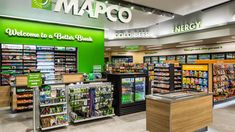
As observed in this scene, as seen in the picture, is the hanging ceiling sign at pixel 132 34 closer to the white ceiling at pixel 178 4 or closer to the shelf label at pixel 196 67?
the shelf label at pixel 196 67

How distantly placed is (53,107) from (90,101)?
1087mm

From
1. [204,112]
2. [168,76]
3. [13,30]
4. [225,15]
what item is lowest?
[204,112]

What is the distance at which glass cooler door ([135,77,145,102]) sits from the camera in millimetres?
6520

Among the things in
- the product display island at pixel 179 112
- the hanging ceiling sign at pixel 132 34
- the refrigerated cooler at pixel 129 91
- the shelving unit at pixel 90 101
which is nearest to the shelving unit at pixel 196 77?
the refrigerated cooler at pixel 129 91

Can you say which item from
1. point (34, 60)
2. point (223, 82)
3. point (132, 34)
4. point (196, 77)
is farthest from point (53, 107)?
point (132, 34)

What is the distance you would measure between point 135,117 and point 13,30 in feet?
21.0

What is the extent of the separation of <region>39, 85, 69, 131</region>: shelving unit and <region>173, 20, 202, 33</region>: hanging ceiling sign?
7.85 m

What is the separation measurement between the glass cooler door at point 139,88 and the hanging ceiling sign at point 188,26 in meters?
5.04

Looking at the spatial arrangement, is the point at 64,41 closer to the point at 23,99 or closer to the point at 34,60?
the point at 34,60

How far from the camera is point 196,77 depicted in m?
8.02

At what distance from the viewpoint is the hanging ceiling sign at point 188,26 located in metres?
9.35

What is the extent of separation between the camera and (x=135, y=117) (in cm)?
579

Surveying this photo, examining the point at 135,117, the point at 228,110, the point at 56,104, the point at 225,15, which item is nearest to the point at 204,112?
the point at 135,117

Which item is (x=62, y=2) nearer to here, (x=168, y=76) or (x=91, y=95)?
(x=91, y=95)
